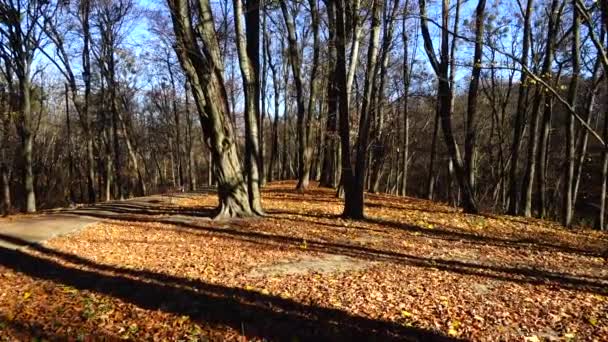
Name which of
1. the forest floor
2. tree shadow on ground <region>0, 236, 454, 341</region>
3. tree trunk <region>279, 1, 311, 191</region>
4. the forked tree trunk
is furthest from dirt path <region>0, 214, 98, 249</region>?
tree trunk <region>279, 1, 311, 191</region>

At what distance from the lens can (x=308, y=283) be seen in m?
6.34

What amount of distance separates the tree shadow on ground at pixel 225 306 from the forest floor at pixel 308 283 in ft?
0.07

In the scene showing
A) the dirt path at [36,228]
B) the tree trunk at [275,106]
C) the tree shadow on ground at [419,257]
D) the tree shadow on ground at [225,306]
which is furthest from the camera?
the tree trunk at [275,106]

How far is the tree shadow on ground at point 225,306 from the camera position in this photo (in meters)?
4.82

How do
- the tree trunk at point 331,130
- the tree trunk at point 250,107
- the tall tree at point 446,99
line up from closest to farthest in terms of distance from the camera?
the tree trunk at point 250,107 → the tall tree at point 446,99 → the tree trunk at point 331,130

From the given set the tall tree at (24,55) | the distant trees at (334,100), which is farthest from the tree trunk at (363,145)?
the tall tree at (24,55)

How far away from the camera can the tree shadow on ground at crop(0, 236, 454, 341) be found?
482cm

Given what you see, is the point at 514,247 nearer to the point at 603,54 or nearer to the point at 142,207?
the point at 603,54

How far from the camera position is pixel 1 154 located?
2433 cm

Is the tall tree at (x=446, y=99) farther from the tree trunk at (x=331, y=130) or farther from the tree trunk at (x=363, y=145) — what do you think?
the tree trunk at (x=331, y=130)

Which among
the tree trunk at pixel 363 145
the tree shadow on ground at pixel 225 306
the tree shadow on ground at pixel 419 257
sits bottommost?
the tree shadow on ground at pixel 225 306

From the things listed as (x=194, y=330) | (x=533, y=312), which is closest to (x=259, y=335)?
(x=194, y=330)

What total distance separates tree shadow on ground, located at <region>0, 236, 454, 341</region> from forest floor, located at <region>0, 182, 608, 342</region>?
0.02 metres

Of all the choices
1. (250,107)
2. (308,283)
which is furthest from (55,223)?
(308,283)
